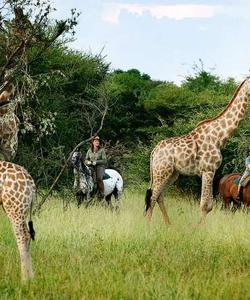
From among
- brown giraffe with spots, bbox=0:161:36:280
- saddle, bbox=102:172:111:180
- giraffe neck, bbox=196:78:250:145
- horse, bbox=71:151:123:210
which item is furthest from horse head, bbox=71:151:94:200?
brown giraffe with spots, bbox=0:161:36:280

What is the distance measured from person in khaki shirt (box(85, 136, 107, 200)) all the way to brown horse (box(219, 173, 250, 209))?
2.42 meters

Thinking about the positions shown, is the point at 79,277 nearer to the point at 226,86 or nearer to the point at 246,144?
the point at 246,144

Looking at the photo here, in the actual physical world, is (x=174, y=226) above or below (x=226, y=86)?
below

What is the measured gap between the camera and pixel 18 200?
9.07 meters

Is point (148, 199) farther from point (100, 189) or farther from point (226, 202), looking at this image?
point (226, 202)

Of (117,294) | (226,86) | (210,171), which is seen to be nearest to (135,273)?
(117,294)

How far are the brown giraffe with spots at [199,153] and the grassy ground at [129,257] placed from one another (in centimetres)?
54

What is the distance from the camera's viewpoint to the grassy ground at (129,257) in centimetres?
783

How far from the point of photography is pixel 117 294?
25.1 ft

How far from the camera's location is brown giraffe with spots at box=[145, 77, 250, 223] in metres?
14.4

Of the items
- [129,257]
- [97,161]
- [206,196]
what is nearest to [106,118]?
[97,161]

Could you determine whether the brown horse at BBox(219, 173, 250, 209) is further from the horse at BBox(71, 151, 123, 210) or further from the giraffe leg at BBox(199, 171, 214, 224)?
the giraffe leg at BBox(199, 171, 214, 224)

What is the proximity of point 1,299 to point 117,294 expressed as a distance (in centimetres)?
101

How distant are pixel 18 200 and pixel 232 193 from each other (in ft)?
27.8
